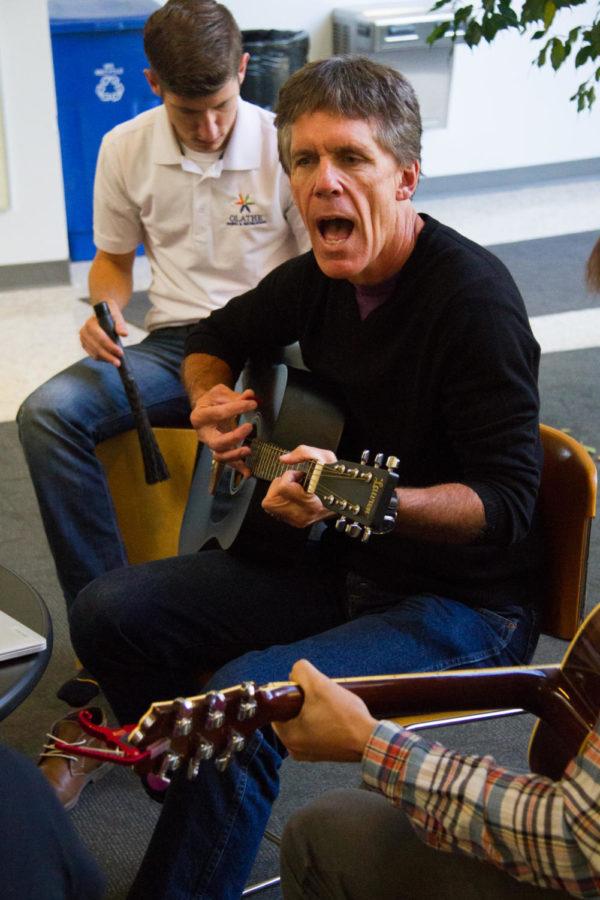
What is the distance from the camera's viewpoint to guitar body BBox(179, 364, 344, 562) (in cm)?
184

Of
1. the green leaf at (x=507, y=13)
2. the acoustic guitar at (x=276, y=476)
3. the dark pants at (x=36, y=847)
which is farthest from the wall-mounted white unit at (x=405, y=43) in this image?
the dark pants at (x=36, y=847)

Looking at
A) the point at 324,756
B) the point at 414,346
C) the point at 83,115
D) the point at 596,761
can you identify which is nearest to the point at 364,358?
the point at 414,346

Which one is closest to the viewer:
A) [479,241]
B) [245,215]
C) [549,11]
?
[549,11]

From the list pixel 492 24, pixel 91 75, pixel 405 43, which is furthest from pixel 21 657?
pixel 405 43

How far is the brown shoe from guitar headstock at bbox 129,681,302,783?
36.0 inches

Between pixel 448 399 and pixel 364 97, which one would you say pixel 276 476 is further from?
pixel 364 97

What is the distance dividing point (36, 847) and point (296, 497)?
69cm

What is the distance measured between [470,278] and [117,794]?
116 cm

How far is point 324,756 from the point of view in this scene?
4.15 feet

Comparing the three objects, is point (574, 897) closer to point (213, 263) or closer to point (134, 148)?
point (213, 263)

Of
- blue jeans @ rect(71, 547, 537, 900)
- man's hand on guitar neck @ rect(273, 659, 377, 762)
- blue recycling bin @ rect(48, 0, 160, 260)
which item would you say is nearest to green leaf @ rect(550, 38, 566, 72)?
blue jeans @ rect(71, 547, 537, 900)

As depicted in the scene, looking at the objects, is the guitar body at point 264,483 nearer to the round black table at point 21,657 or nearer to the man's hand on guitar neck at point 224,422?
the man's hand on guitar neck at point 224,422

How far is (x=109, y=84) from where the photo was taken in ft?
15.9

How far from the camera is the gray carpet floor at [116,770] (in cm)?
202
